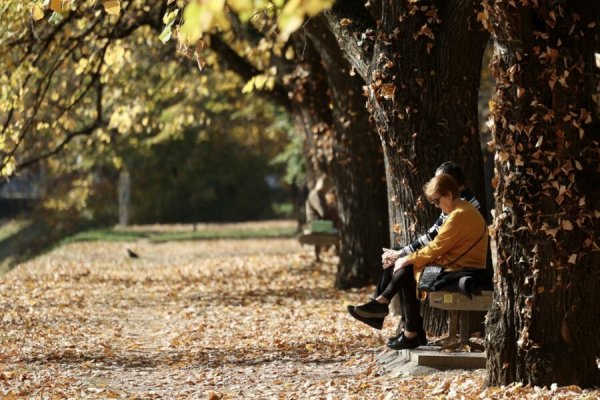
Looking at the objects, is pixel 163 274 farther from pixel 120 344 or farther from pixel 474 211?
pixel 474 211

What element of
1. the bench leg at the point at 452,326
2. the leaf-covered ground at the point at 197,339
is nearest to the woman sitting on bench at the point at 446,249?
the bench leg at the point at 452,326

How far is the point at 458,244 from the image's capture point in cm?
887

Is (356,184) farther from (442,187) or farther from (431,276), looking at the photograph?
(431,276)

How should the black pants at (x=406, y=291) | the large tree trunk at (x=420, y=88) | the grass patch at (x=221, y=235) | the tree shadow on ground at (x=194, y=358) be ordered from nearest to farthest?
1. the black pants at (x=406, y=291)
2. the large tree trunk at (x=420, y=88)
3. the tree shadow on ground at (x=194, y=358)
4. the grass patch at (x=221, y=235)

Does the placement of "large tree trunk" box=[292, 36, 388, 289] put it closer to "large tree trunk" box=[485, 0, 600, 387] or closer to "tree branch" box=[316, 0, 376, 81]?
"tree branch" box=[316, 0, 376, 81]

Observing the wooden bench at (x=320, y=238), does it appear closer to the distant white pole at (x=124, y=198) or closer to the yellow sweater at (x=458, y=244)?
the yellow sweater at (x=458, y=244)

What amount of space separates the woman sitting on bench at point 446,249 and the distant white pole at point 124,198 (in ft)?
115

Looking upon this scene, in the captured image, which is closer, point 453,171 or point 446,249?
point 446,249

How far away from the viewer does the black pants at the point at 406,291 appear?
9164 millimetres

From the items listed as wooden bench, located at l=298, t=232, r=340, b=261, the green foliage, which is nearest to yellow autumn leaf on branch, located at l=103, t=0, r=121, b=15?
wooden bench, located at l=298, t=232, r=340, b=261

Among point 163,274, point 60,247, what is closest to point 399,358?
point 163,274

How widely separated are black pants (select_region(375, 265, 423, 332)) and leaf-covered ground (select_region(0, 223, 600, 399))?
49 cm

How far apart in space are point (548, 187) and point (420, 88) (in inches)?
116

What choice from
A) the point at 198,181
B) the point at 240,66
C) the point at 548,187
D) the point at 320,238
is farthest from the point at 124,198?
the point at 548,187
